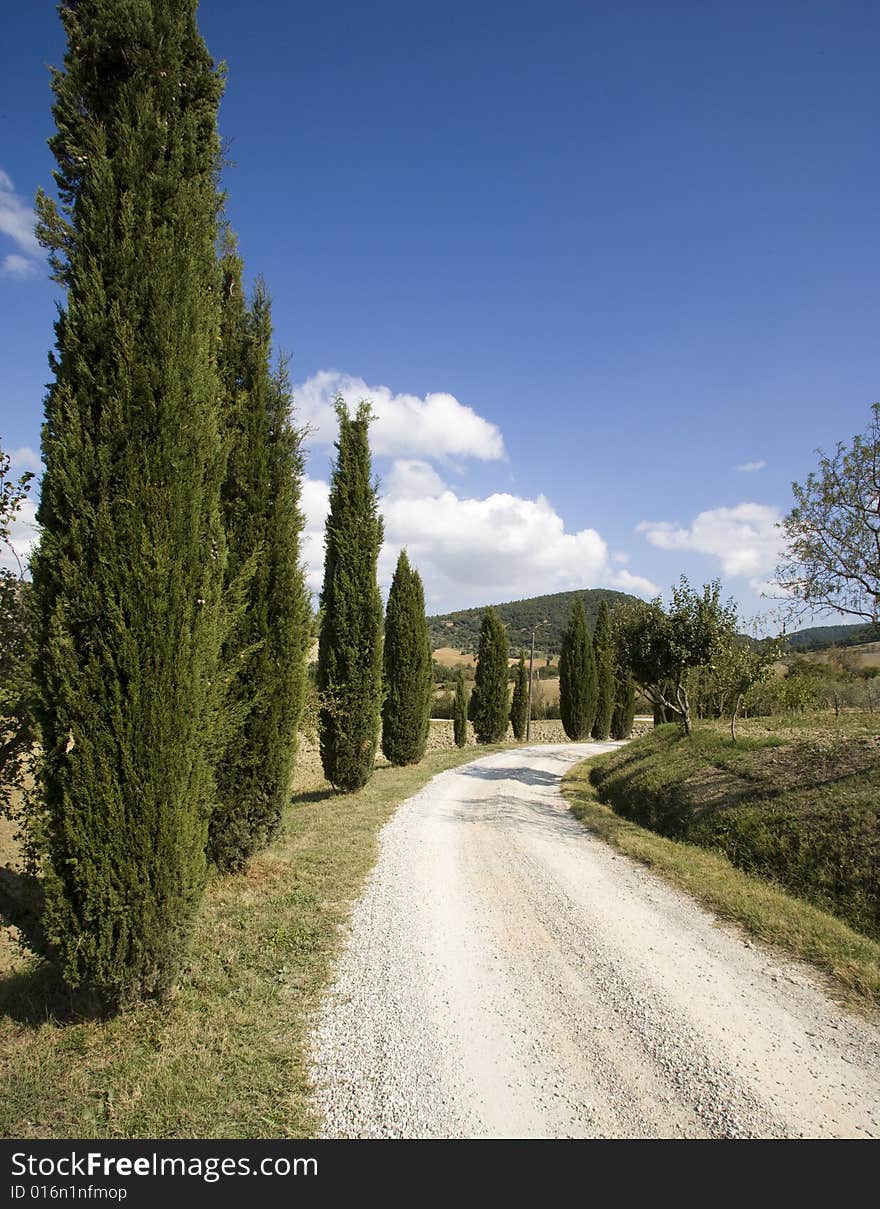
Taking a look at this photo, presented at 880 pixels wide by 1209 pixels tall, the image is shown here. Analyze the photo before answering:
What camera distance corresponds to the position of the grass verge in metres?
4.86

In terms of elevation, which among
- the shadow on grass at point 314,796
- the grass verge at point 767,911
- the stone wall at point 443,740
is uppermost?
Answer: the grass verge at point 767,911

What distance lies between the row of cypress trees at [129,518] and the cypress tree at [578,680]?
3126 cm

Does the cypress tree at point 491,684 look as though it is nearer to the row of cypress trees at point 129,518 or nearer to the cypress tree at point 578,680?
the cypress tree at point 578,680

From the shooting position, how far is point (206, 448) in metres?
4.91

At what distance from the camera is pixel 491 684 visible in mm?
29875

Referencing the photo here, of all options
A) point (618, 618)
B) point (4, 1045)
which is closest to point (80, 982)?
point (4, 1045)

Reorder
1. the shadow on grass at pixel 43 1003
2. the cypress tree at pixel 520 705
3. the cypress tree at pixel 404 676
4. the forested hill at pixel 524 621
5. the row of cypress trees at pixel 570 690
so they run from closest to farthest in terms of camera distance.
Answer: the shadow on grass at pixel 43 1003 → the cypress tree at pixel 404 676 → the row of cypress trees at pixel 570 690 → the cypress tree at pixel 520 705 → the forested hill at pixel 524 621

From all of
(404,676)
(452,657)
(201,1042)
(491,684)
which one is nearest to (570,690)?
(491,684)

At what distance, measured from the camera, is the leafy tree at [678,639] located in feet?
51.1

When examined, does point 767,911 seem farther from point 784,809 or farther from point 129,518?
point 129,518

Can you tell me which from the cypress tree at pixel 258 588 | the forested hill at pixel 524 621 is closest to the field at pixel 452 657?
the forested hill at pixel 524 621

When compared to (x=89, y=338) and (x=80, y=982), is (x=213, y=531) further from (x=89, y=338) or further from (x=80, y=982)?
(x=80, y=982)

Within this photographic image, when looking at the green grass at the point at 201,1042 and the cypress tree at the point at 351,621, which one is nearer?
the green grass at the point at 201,1042

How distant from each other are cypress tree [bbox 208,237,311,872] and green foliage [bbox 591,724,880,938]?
6948 millimetres
